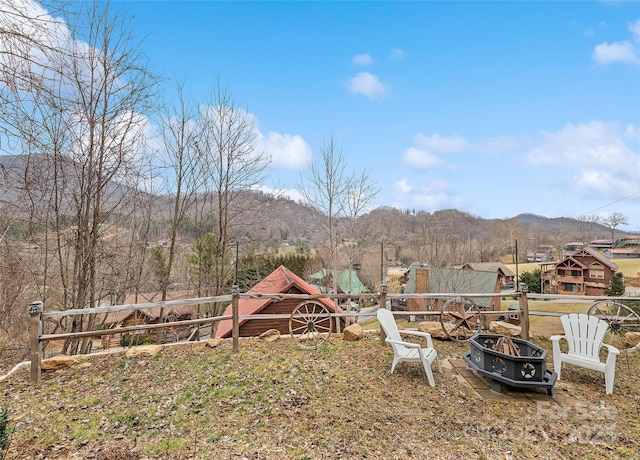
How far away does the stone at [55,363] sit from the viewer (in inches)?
172

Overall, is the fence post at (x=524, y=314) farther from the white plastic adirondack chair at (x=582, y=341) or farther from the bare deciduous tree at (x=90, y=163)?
the bare deciduous tree at (x=90, y=163)

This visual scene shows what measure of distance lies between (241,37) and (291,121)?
321 cm

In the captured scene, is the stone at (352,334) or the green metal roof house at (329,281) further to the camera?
the green metal roof house at (329,281)

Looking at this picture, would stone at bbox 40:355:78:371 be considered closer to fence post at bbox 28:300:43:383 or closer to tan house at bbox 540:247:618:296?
fence post at bbox 28:300:43:383

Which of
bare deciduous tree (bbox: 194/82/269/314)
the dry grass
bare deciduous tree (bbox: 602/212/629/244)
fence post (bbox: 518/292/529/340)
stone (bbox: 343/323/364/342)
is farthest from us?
bare deciduous tree (bbox: 602/212/629/244)

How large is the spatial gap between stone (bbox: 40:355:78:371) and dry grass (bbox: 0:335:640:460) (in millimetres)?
178

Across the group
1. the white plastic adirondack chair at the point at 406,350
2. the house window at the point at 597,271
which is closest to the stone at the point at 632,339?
the white plastic adirondack chair at the point at 406,350

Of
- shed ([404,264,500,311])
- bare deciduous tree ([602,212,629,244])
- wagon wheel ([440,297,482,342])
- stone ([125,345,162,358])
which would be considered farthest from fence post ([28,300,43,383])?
bare deciduous tree ([602,212,629,244])

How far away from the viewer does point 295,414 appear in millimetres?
3232

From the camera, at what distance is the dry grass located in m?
2.68

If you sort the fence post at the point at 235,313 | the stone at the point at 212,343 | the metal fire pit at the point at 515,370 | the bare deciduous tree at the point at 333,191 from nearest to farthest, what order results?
the metal fire pit at the point at 515,370, the fence post at the point at 235,313, the stone at the point at 212,343, the bare deciduous tree at the point at 333,191

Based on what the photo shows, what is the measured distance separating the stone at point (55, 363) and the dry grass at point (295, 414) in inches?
7.0

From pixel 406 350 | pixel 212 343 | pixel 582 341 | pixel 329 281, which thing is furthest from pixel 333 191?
pixel 329 281

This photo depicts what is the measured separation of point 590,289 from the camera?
23078 millimetres
